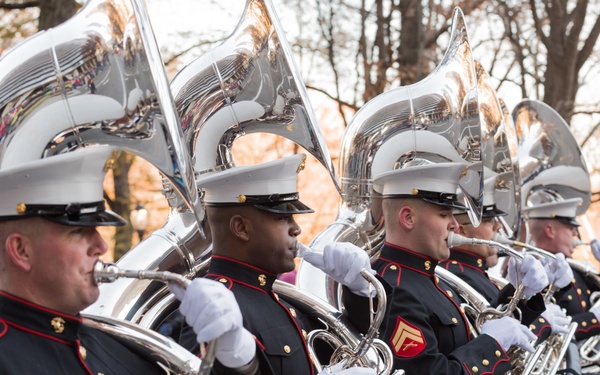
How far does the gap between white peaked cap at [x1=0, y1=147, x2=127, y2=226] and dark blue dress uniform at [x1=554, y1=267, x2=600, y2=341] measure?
467 cm

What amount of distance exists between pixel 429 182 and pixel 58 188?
235 cm

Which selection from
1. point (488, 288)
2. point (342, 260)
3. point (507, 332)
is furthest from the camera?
point (488, 288)

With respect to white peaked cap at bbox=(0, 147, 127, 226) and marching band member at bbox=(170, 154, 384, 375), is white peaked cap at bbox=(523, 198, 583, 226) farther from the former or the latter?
white peaked cap at bbox=(0, 147, 127, 226)

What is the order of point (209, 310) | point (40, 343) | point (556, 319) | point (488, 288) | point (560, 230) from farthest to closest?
point (560, 230) < point (488, 288) < point (556, 319) < point (40, 343) < point (209, 310)

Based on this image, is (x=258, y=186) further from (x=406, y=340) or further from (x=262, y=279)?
(x=406, y=340)

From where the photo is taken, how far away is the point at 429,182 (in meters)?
4.64

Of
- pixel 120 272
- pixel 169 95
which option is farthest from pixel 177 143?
pixel 120 272

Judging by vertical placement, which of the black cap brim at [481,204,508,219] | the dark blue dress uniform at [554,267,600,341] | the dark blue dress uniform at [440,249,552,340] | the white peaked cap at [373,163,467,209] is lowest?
the dark blue dress uniform at [554,267,600,341]

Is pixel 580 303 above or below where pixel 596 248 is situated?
below

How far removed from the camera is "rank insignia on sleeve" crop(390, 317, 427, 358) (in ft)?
13.6

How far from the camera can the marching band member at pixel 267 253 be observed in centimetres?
362

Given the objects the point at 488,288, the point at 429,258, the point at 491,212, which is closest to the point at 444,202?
the point at 429,258

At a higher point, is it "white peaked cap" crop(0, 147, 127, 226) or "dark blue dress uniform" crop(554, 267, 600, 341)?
"white peaked cap" crop(0, 147, 127, 226)

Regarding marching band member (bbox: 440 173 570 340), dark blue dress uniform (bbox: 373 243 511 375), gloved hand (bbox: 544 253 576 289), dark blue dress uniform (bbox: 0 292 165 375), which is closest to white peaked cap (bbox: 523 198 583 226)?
marching band member (bbox: 440 173 570 340)
